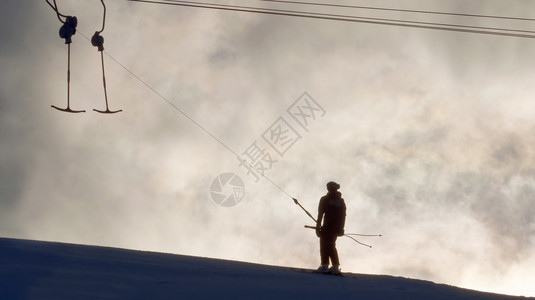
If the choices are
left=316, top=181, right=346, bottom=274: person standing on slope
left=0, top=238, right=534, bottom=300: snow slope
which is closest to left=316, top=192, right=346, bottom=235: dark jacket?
left=316, top=181, right=346, bottom=274: person standing on slope

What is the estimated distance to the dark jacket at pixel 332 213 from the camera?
43.7 ft

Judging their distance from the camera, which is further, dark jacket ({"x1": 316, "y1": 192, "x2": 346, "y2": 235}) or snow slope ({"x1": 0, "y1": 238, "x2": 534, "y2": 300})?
dark jacket ({"x1": 316, "y1": 192, "x2": 346, "y2": 235})

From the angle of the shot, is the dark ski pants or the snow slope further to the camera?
the dark ski pants

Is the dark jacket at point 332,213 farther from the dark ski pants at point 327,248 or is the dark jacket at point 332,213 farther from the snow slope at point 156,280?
the snow slope at point 156,280

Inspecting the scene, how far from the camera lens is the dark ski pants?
1333 cm

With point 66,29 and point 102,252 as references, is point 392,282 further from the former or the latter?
point 66,29

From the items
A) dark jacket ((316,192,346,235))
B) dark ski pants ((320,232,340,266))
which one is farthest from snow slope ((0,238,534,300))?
dark jacket ((316,192,346,235))

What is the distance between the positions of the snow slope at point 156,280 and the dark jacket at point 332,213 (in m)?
0.98

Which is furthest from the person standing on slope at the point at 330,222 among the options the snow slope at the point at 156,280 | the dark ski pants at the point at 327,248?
the snow slope at the point at 156,280

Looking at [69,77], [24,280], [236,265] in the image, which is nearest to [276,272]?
[236,265]

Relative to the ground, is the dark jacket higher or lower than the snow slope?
higher

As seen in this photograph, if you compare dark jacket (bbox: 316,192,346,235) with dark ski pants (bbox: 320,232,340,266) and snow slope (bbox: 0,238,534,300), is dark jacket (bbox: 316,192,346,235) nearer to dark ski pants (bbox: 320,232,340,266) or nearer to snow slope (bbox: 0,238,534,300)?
dark ski pants (bbox: 320,232,340,266)

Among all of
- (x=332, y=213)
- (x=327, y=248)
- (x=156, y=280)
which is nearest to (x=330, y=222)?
(x=332, y=213)

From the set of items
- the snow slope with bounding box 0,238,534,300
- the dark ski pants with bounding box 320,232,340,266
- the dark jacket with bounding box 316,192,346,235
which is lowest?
the snow slope with bounding box 0,238,534,300
